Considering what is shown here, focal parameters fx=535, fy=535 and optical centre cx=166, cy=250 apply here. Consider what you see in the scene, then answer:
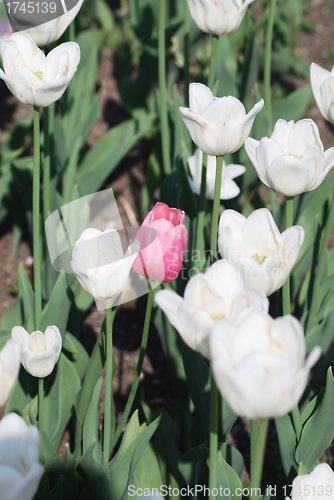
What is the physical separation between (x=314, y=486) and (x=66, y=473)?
0.50 meters

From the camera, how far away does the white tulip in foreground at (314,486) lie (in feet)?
2.76

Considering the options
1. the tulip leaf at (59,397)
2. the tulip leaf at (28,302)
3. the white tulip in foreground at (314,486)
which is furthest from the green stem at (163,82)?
the white tulip in foreground at (314,486)

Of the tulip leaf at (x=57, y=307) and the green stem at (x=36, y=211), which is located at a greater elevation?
the green stem at (x=36, y=211)

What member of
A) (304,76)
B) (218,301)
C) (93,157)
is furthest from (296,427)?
(304,76)

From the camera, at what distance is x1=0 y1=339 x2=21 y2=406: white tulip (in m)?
0.66

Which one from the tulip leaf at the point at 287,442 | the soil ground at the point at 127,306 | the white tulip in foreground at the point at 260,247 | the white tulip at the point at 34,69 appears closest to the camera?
the white tulip in foreground at the point at 260,247

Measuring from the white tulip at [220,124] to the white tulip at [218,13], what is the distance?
30cm

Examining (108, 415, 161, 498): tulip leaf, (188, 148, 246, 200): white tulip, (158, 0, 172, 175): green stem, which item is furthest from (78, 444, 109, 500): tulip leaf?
(158, 0, 172, 175): green stem

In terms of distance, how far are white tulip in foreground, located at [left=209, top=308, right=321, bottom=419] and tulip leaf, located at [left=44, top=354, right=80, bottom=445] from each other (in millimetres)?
780

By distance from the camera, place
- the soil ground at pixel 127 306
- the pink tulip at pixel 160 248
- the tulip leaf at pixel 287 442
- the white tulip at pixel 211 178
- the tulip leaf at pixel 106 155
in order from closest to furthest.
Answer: the pink tulip at pixel 160 248
the tulip leaf at pixel 287 442
the white tulip at pixel 211 178
the soil ground at pixel 127 306
the tulip leaf at pixel 106 155

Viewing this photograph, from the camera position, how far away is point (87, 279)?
854mm

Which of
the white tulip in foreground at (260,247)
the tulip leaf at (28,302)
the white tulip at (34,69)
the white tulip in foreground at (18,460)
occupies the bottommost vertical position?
the tulip leaf at (28,302)

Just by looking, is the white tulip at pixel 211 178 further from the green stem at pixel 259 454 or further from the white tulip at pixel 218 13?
the green stem at pixel 259 454

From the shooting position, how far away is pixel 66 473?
109 cm
